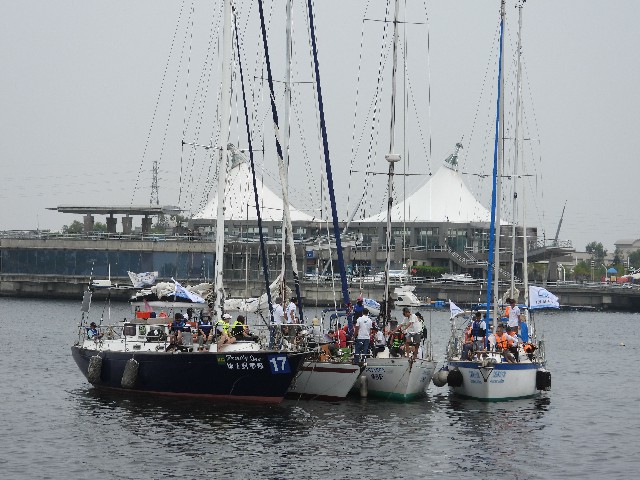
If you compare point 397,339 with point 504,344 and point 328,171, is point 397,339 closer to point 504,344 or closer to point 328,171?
point 504,344

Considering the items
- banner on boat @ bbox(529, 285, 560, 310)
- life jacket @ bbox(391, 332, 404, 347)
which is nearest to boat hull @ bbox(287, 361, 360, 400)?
life jacket @ bbox(391, 332, 404, 347)

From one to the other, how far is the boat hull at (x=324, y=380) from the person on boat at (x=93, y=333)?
7.85 meters

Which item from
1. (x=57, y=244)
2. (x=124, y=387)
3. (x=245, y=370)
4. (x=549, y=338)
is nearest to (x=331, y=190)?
(x=245, y=370)

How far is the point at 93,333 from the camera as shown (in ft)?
145

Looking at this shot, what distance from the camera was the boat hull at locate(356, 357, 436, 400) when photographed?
1535 inches

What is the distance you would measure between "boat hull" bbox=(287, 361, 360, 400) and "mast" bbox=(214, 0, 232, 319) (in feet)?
11.5

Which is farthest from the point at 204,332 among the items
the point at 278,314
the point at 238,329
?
the point at 278,314

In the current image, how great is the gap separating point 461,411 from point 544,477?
32.9 feet

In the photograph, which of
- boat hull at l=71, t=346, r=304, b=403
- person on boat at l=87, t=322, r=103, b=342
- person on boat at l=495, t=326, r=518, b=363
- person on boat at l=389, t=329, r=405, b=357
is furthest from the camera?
person on boat at l=87, t=322, r=103, b=342

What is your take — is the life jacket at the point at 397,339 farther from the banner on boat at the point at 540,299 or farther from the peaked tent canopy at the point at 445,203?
the peaked tent canopy at the point at 445,203

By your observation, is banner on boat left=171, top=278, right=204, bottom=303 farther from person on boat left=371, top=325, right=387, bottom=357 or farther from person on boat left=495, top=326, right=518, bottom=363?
person on boat left=495, top=326, right=518, bottom=363

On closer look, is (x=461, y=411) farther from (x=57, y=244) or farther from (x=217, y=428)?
(x=57, y=244)

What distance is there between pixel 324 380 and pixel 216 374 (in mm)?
3674

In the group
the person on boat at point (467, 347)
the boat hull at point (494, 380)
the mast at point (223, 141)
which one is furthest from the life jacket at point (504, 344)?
the mast at point (223, 141)
